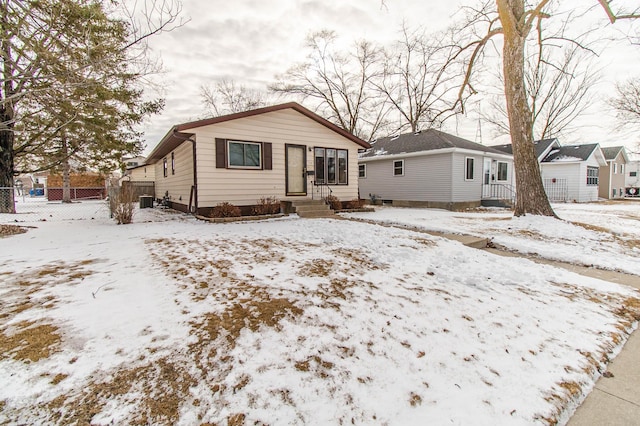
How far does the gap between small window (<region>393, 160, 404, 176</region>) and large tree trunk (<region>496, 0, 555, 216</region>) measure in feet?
23.7

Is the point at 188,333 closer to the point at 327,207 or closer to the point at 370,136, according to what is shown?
the point at 327,207

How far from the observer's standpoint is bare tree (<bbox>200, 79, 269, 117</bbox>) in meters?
26.4

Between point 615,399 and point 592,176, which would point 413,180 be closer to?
point 615,399

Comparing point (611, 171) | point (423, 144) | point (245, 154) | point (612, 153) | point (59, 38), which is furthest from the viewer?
point (612, 153)

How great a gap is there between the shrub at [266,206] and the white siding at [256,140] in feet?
0.88

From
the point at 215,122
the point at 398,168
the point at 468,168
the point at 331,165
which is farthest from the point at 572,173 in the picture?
the point at 215,122

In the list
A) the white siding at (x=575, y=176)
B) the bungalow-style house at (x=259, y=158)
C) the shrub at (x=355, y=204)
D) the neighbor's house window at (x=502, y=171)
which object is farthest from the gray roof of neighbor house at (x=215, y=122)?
the white siding at (x=575, y=176)

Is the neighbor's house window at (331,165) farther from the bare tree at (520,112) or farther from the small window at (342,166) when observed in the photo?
the bare tree at (520,112)

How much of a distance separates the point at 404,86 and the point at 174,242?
76.2 ft

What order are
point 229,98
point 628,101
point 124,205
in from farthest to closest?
point 229,98, point 628,101, point 124,205

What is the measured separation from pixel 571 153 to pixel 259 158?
22.5m

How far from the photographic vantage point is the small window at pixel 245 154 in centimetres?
927

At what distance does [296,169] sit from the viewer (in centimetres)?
1056

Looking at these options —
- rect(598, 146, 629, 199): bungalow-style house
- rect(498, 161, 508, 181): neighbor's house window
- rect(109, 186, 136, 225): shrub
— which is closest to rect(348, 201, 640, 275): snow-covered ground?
rect(109, 186, 136, 225): shrub
